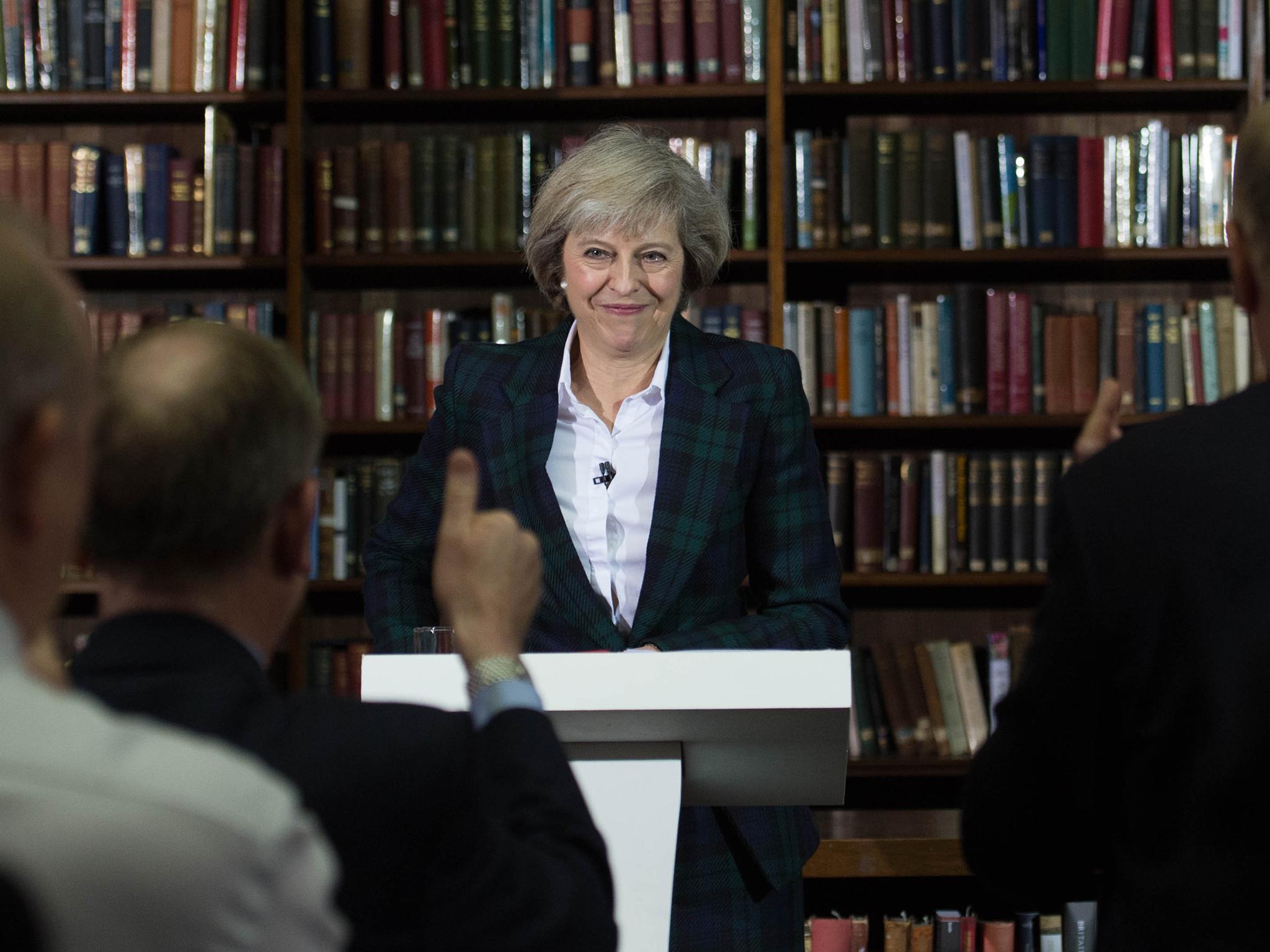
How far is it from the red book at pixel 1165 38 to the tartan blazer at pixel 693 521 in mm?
1848

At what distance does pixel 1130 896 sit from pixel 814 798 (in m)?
0.74

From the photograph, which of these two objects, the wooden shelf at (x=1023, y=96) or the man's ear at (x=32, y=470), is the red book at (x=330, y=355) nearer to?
the wooden shelf at (x=1023, y=96)

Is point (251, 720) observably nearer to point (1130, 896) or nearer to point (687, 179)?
point (1130, 896)

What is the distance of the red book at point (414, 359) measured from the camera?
342 cm

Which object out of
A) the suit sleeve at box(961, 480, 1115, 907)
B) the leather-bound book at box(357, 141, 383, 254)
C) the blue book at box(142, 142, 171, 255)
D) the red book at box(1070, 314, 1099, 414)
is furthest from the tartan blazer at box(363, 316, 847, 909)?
the blue book at box(142, 142, 171, 255)

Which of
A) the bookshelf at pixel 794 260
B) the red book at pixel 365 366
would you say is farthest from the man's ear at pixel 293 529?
the red book at pixel 365 366

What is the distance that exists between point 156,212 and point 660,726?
8.08ft

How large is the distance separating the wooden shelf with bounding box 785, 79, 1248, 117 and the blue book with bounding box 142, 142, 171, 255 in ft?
4.78

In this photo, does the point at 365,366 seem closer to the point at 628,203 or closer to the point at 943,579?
the point at 943,579

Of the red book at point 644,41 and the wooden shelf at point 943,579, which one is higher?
the red book at point 644,41

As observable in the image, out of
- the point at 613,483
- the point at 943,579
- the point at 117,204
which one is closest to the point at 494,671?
the point at 613,483

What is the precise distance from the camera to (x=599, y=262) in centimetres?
207

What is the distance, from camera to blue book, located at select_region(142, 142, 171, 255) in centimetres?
344

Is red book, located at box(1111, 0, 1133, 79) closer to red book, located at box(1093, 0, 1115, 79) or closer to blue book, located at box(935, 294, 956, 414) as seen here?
red book, located at box(1093, 0, 1115, 79)
